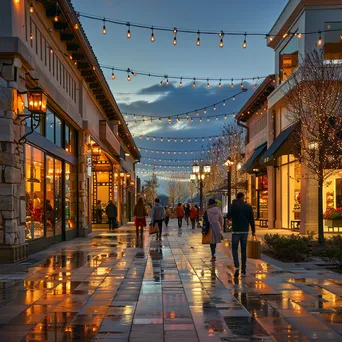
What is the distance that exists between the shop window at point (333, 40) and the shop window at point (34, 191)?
45.4 ft

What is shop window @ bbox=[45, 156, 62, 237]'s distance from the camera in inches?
800

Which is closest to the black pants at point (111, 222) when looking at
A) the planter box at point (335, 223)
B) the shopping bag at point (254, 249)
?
the planter box at point (335, 223)

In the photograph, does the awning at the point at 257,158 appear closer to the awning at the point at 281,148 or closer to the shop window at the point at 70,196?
the awning at the point at 281,148

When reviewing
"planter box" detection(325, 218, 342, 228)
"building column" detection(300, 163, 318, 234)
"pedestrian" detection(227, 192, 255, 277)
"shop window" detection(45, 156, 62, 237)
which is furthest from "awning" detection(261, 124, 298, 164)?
"pedestrian" detection(227, 192, 255, 277)

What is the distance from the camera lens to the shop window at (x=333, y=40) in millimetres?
25500

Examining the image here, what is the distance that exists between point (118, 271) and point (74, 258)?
11.6 feet

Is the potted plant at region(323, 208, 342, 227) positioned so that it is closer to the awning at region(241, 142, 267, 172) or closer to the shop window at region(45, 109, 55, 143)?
the awning at region(241, 142, 267, 172)

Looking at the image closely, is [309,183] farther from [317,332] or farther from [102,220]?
[317,332]

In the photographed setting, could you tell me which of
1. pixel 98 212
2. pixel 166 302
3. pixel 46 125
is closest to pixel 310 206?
pixel 46 125

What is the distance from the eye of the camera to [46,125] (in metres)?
20.0

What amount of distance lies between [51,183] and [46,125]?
2.29 meters

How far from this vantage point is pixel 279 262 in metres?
15.1

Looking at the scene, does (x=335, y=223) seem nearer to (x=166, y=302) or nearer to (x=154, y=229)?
(x=154, y=229)

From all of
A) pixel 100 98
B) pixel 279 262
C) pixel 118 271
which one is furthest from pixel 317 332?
pixel 100 98
